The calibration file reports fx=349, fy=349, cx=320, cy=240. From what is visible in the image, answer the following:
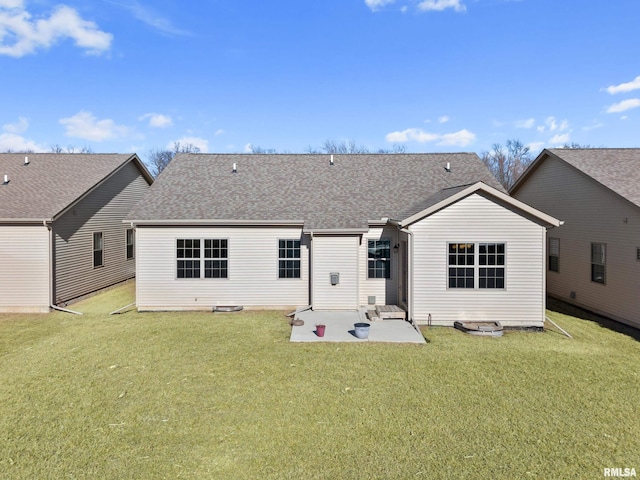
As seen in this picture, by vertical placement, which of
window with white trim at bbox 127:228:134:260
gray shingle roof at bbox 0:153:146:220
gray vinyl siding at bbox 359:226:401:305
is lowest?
gray vinyl siding at bbox 359:226:401:305

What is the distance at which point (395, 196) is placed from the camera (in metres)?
14.8

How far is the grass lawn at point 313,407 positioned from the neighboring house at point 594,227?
2559 millimetres

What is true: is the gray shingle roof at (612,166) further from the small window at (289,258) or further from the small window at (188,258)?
the small window at (188,258)

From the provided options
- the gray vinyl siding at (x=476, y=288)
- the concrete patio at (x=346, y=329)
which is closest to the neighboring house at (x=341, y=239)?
the gray vinyl siding at (x=476, y=288)

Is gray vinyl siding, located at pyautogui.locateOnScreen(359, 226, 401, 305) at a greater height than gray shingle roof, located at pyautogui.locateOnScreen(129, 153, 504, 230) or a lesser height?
lesser

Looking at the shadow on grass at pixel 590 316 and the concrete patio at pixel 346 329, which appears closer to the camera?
the concrete patio at pixel 346 329

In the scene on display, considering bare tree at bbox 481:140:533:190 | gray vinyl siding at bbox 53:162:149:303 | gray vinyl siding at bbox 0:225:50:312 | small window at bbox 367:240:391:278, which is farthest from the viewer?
bare tree at bbox 481:140:533:190

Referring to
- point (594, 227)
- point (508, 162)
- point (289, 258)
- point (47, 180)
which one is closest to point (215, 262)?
point (289, 258)

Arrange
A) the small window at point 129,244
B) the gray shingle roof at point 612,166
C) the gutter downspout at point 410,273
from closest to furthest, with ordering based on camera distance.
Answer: the gutter downspout at point 410,273
the gray shingle roof at point 612,166
the small window at point 129,244

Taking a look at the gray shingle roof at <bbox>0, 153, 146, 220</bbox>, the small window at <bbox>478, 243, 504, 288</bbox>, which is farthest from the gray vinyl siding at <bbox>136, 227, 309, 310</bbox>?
the small window at <bbox>478, 243, 504, 288</bbox>

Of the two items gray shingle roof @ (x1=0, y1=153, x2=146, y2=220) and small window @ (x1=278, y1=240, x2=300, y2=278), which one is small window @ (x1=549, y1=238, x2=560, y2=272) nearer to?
small window @ (x1=278, y1=240, x2=300, y2=278)

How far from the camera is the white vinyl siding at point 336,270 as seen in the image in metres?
12.8

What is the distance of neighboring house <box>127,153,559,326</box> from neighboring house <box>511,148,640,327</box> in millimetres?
3091

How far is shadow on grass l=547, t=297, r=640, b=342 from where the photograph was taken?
36.6 feet
